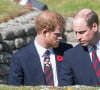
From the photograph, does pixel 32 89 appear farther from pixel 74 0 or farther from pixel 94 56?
pixel 74 0

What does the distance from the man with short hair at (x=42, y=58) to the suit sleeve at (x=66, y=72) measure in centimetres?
22

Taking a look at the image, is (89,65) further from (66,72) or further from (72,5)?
(72,5)

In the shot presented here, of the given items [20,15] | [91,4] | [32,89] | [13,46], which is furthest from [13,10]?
[32,89]

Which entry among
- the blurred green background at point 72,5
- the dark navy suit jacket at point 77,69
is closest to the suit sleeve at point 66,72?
the dark navy suit jacket at point 77,69

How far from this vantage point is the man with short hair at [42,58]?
248 inches

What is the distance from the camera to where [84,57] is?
6.11m

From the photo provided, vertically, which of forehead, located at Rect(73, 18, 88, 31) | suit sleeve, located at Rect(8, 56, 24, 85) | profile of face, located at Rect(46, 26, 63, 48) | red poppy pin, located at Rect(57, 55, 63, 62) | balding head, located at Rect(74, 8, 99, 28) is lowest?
suit sleeve, located at Rect(8, 56, 24, 85)

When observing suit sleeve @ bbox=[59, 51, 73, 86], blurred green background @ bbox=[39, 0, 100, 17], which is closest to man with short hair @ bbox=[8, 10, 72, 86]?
suit sleeve @ bbox=[59, 51, 73, 86]

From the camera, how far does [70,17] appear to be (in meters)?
13.6

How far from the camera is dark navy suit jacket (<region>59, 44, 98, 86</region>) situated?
6.05 meters

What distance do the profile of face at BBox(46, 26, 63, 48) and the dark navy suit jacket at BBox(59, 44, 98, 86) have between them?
0.75 feet

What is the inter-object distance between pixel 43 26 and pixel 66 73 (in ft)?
2.01

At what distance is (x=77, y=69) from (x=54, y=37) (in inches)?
18.7

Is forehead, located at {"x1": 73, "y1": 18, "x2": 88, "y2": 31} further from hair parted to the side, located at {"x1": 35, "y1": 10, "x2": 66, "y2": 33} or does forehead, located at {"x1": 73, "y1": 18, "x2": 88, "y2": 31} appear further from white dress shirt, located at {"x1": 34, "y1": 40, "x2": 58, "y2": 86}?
white dress shirt, located at {"x1": 34, "y1": 40, "x2": 58, "y2": 86}
